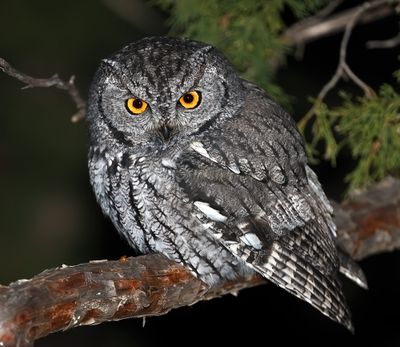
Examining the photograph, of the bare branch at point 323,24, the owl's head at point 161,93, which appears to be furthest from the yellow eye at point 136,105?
the bare branch at point 323,24

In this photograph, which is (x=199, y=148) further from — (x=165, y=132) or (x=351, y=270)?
(x=351, y=270)

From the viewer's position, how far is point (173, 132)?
147 inches

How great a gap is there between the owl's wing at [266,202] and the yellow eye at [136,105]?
290 mm

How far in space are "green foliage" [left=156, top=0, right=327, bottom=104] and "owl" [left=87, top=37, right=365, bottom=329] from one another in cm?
75

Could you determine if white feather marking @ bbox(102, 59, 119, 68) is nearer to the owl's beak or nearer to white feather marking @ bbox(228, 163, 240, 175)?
the owl's beak

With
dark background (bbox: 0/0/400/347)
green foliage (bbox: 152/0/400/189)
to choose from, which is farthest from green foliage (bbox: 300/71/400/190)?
dark background (bbox: 0/0/400/347)

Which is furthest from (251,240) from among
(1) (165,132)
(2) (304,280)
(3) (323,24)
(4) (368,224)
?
(3) (323,24)

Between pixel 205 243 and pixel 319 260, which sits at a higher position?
pixel 205 243

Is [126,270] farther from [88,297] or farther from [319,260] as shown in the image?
[319,260]

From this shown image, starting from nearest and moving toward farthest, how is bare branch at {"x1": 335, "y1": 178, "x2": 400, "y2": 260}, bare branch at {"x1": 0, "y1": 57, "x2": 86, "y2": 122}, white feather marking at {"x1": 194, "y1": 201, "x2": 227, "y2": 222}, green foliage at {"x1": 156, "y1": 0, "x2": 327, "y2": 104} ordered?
bare branch at {"x1": 0, "y1": 57, "x2": 86, "y2": 122} < white feather marking at {"x1": 194, "y1": 201, "x2": 227, "y2": 222} < bare branch at {"x1": 335, "y1": 178, "x2": 400, "y2": 260} < green foliage at {"x1": 156, "y1": 0, "x2": 327, "y2": 104}

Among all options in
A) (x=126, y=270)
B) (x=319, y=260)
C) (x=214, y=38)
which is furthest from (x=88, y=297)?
(x=214, y=38)

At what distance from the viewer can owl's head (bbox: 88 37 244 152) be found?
12.0 ft

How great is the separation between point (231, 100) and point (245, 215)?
24.5 inches

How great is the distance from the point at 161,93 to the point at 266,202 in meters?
0.72
